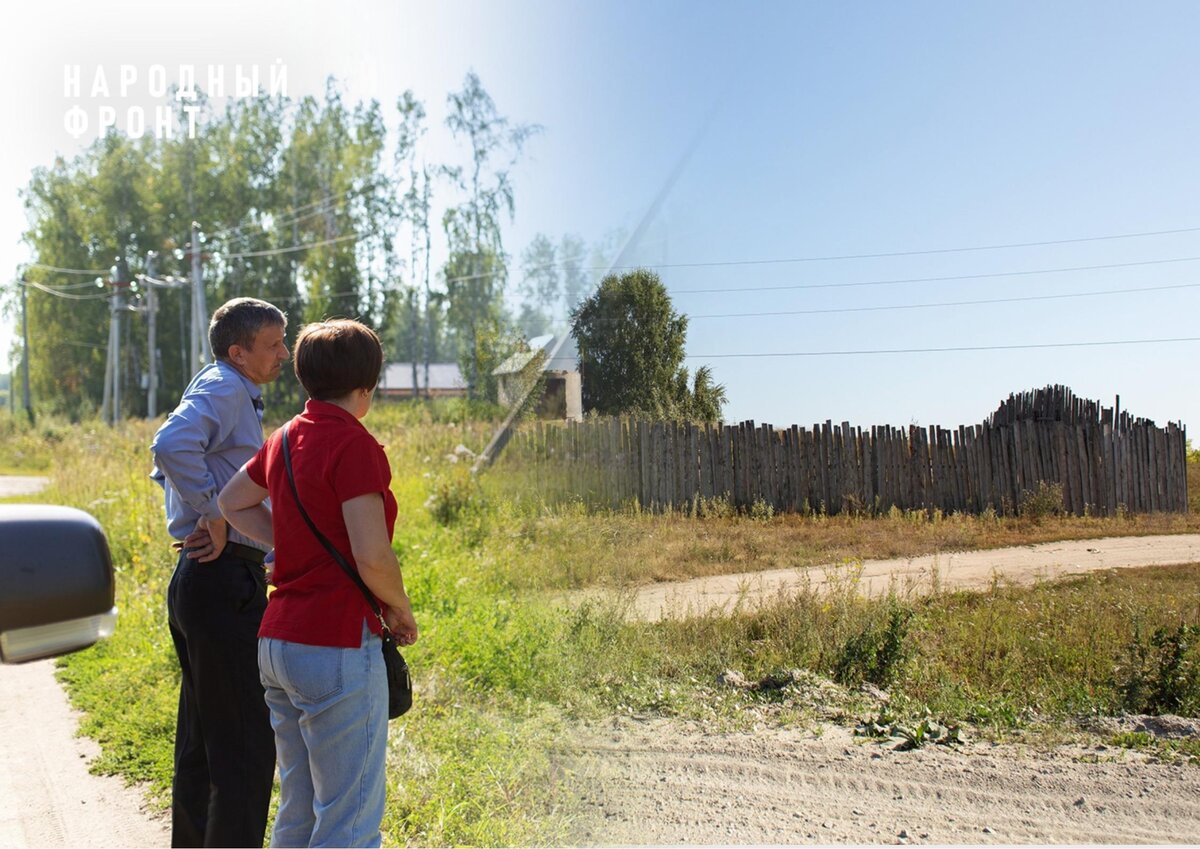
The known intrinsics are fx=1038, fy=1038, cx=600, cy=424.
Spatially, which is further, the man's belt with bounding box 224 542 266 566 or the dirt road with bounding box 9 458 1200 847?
the man's belt with bounding box 224 542 266 566

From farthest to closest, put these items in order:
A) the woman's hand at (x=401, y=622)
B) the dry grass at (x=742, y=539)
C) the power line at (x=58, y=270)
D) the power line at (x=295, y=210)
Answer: the power line at (x=58, y=270)
the power line at (x=295, y=210)
the dry grass at (x=742, y=539)
the woman's hand at (x=401, y=622)

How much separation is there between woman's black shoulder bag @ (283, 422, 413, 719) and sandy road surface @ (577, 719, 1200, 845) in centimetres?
105

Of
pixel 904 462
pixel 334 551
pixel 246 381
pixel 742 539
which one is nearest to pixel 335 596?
pixel 334 551

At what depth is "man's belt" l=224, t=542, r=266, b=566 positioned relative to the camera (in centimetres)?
313

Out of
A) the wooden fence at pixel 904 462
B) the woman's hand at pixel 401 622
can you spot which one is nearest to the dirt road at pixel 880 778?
the wooden fence at pixel 904 462

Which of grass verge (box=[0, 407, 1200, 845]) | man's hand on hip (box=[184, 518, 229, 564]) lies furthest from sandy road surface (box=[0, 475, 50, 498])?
man's hand on hip (box=[184, 518, 229, 564])

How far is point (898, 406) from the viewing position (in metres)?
3.02

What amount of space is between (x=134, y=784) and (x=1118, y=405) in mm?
4108

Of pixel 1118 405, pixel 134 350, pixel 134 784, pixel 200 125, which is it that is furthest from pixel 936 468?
pixel 134 350

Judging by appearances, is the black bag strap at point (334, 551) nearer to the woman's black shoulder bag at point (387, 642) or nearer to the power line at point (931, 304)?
the woman's black shoulder bag at point (387, 642)

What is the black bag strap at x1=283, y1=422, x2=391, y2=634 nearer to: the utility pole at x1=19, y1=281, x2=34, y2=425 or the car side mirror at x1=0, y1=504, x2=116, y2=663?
the car side mirror at x1=0, y1=504, x2=116, y2=663

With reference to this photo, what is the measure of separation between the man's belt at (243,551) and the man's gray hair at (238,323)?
61cm

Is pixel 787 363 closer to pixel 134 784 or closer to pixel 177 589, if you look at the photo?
pixel 177 589

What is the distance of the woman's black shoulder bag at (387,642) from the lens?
99.6 inches
